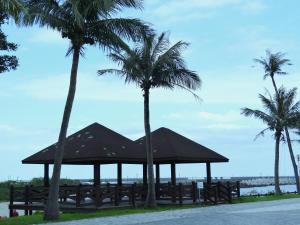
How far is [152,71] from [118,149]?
4.55 meters

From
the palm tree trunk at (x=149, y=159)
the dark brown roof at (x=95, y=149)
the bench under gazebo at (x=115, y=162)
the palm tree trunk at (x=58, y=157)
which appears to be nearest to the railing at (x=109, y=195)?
the bench under gazebo at (x=115, y=162)

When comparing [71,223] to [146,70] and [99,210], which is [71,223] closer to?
[99,210]

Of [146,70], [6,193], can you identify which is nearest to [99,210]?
[146,70]

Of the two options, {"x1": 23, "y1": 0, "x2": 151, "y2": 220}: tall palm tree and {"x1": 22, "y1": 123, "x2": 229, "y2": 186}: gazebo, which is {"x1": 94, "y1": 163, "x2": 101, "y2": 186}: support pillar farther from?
{"x1": 23, "y1": 0, "x2": 151, "y2": 220}: tall palm tree

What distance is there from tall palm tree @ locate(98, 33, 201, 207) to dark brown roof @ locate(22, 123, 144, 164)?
2.08m

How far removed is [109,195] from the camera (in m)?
25.2

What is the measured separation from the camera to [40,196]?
2669 cm

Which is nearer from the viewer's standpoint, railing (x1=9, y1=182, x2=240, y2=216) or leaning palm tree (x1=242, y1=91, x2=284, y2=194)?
railing (x1=9, y1=182, x2=240, y2=216)

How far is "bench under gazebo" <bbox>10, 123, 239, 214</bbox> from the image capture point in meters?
25.3

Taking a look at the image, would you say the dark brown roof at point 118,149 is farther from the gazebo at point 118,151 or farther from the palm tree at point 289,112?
the palm tree at point 289,112

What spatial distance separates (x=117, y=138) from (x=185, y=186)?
450 cm

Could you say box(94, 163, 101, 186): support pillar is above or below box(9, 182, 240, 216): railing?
above

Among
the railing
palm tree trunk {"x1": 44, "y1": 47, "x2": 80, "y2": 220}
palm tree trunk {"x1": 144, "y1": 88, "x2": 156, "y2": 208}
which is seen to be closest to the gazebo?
the railing

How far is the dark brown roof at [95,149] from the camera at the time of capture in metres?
25.7
